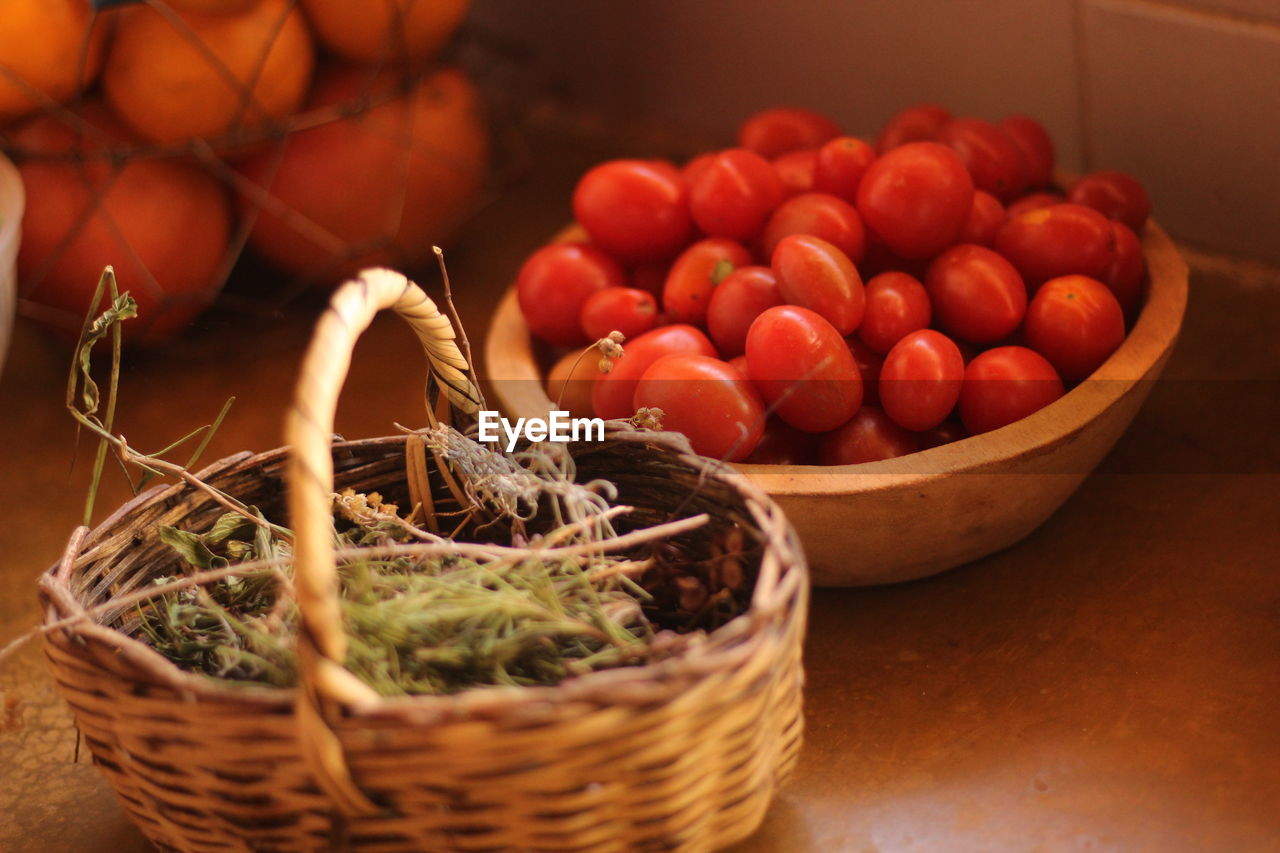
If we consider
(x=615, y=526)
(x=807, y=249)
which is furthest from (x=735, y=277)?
(x=615, y=526)

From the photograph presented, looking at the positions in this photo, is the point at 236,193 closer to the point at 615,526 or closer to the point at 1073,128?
the point at 615,526

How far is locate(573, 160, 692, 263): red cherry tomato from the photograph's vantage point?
0.76 metres

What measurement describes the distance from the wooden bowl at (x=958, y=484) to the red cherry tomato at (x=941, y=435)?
57 mm

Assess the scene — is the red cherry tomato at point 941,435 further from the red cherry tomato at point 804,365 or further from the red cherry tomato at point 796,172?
the red cherry tomato at point 796,172

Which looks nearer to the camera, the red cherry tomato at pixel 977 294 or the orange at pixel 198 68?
the red cherry tomato at pixel 977 294

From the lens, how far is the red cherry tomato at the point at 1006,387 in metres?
0.64

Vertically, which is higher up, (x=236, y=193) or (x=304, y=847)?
(x=236, y=193)

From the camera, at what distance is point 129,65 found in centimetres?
84

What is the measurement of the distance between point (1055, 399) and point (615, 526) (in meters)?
0.25

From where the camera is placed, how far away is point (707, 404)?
616 millimetres

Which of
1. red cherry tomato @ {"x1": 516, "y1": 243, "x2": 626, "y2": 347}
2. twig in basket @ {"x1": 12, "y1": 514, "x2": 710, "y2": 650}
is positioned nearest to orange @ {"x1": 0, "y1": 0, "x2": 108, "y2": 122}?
red cherry tomato @ {"x1": 516, "y1": 243, "x2": 626, "y2": 347}

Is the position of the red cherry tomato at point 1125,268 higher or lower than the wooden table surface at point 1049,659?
higher

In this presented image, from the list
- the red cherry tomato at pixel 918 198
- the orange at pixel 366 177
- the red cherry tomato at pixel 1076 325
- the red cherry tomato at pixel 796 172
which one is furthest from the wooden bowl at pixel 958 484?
the orange at pixel 366 177

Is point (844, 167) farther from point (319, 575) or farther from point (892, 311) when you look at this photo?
point (319, 575)
